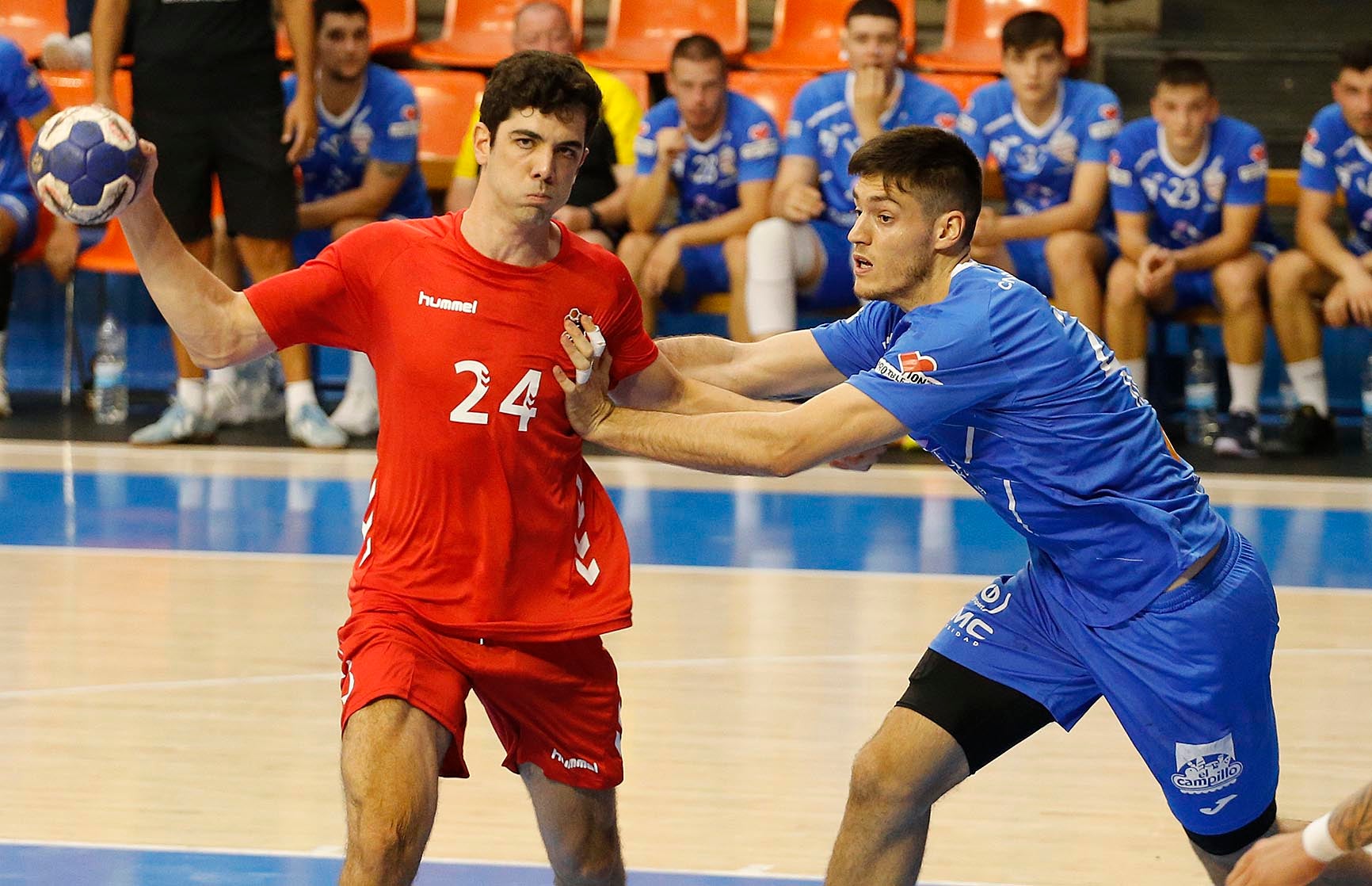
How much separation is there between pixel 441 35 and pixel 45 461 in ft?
14.3

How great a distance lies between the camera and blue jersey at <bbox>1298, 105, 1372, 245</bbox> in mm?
9906

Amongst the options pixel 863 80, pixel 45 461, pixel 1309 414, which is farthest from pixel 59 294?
pixel 1309 414

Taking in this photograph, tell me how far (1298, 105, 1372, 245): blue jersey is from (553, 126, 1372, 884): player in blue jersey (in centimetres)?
654

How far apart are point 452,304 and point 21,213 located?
743 centimetres

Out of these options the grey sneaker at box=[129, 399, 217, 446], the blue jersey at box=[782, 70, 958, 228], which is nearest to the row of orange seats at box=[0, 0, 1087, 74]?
the blue jersey at box=[782, 70, 958, 228]

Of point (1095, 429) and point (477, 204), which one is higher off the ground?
point (477, 204)

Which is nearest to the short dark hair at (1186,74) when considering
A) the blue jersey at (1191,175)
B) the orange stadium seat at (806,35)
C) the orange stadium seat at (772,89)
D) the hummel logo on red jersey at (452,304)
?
the blue jersey at (1191,175)

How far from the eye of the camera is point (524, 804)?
16.1ft

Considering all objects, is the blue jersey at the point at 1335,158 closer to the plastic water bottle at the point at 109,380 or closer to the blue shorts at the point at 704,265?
the blue shorts at the point at 704,265

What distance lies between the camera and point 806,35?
1216cm

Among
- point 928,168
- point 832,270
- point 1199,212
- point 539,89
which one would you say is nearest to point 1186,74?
point 1199,212

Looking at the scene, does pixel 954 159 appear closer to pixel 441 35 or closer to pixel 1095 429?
pixel 1095 429

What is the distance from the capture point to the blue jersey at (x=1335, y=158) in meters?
9.91

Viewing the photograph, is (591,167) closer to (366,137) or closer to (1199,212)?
(366,137)
